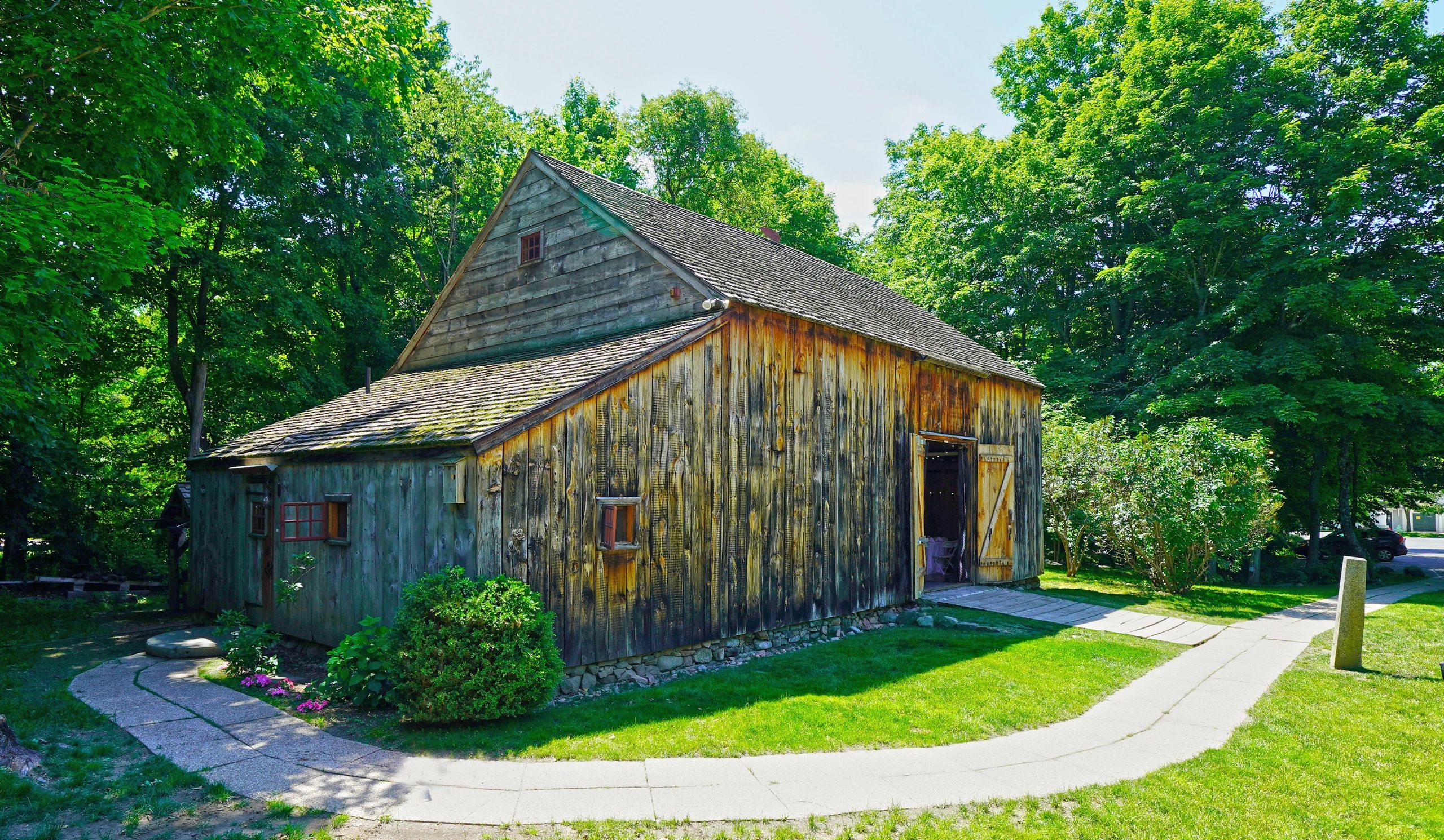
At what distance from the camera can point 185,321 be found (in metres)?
20.6

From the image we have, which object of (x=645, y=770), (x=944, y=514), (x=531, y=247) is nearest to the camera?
(x=645, y=770)

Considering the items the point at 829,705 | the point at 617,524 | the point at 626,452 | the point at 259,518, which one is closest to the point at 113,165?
the point at 259,518

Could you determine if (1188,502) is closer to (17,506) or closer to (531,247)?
(531,247)

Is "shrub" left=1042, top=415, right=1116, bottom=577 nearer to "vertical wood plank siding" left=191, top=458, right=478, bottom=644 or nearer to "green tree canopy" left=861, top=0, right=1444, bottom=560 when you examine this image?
"green tree canopy" left=861, top=0, right=1444, bottom=560

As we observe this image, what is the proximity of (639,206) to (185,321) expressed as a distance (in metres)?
15.5

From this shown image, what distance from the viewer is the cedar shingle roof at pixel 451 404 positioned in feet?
27.0

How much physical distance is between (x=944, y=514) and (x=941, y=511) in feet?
0.32

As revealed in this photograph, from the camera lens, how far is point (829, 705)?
7469 millimetres

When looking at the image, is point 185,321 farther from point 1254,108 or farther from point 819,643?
point 1254,108

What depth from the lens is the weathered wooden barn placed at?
8.12 metres

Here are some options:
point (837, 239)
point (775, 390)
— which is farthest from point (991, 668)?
point (837, 239)

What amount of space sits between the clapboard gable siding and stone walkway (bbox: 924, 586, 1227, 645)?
25.0 ft

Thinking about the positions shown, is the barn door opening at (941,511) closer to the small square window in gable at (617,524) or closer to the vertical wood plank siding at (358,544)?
the small square window in gable at (617,524)

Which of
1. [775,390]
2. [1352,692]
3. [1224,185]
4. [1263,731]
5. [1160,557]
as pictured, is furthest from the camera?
[1224,185]
